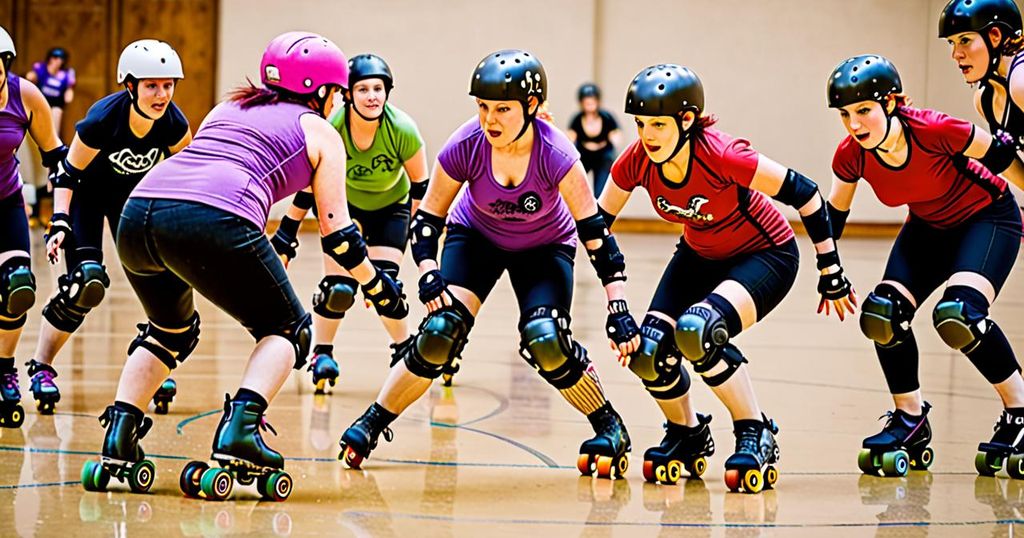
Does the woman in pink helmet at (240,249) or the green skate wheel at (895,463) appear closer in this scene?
the woman in pink helmet at (240,249)

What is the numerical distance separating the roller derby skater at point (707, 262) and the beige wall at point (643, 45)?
1343 centimetres

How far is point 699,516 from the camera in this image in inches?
154

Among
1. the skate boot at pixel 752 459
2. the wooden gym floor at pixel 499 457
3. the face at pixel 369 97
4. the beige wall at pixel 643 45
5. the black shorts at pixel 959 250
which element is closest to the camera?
the wooden gym floor at pixel 499 457

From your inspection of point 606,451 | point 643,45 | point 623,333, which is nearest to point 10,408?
point 606,451

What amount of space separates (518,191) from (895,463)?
1.68 meters

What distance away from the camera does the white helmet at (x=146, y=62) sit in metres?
5.14

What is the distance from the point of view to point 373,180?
6.18 metres

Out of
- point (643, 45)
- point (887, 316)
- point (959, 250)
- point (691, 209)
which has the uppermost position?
point (643, 45)

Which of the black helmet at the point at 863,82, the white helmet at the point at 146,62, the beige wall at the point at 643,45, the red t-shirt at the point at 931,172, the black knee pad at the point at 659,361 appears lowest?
the black knee pad at the point at 659,361

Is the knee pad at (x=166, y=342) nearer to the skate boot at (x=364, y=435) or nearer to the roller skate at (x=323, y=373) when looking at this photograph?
the skate boot at (x=364, y=435)

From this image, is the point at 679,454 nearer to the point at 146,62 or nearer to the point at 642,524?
the point at 642,524

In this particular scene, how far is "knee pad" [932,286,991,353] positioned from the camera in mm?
4391

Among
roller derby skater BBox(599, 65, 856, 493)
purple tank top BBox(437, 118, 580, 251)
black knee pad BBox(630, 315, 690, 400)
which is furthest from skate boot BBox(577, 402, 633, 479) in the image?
purple tank top BBox(437, 118, 580, 251)

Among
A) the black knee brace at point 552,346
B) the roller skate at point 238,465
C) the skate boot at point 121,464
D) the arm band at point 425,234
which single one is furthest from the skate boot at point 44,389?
the black knee brace at point 552,346
